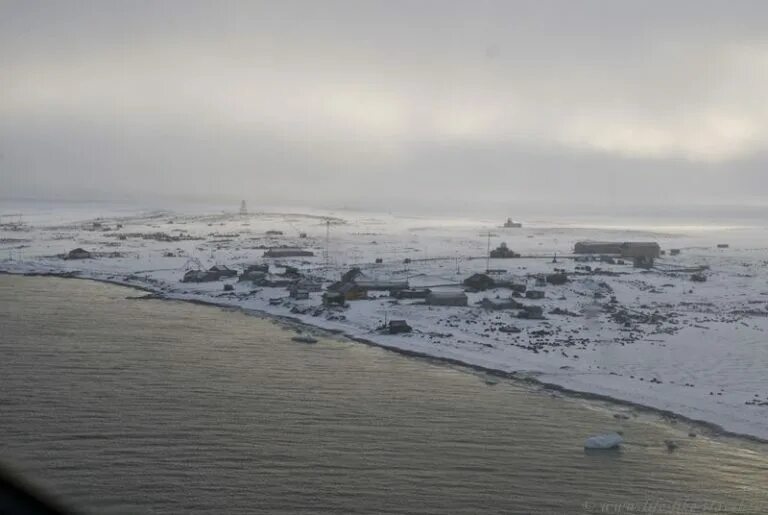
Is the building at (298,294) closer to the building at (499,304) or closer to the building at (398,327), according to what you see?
the building at (398,327)

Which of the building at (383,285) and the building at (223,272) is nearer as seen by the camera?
the building at (383,285)

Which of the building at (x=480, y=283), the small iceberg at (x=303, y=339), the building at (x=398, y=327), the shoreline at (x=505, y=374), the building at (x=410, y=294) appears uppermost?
the building at (x=480, y=283)

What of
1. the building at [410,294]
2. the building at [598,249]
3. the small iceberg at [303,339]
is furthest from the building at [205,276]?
the building at [598,249]

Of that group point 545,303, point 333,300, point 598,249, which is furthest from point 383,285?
point 598,249

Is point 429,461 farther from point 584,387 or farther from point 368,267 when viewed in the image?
point 368,267

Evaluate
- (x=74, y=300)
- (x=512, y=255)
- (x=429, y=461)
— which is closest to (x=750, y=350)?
(x=429, y=461)

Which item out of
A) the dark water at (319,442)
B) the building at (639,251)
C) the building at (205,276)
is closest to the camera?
the dark water at (319,442)
